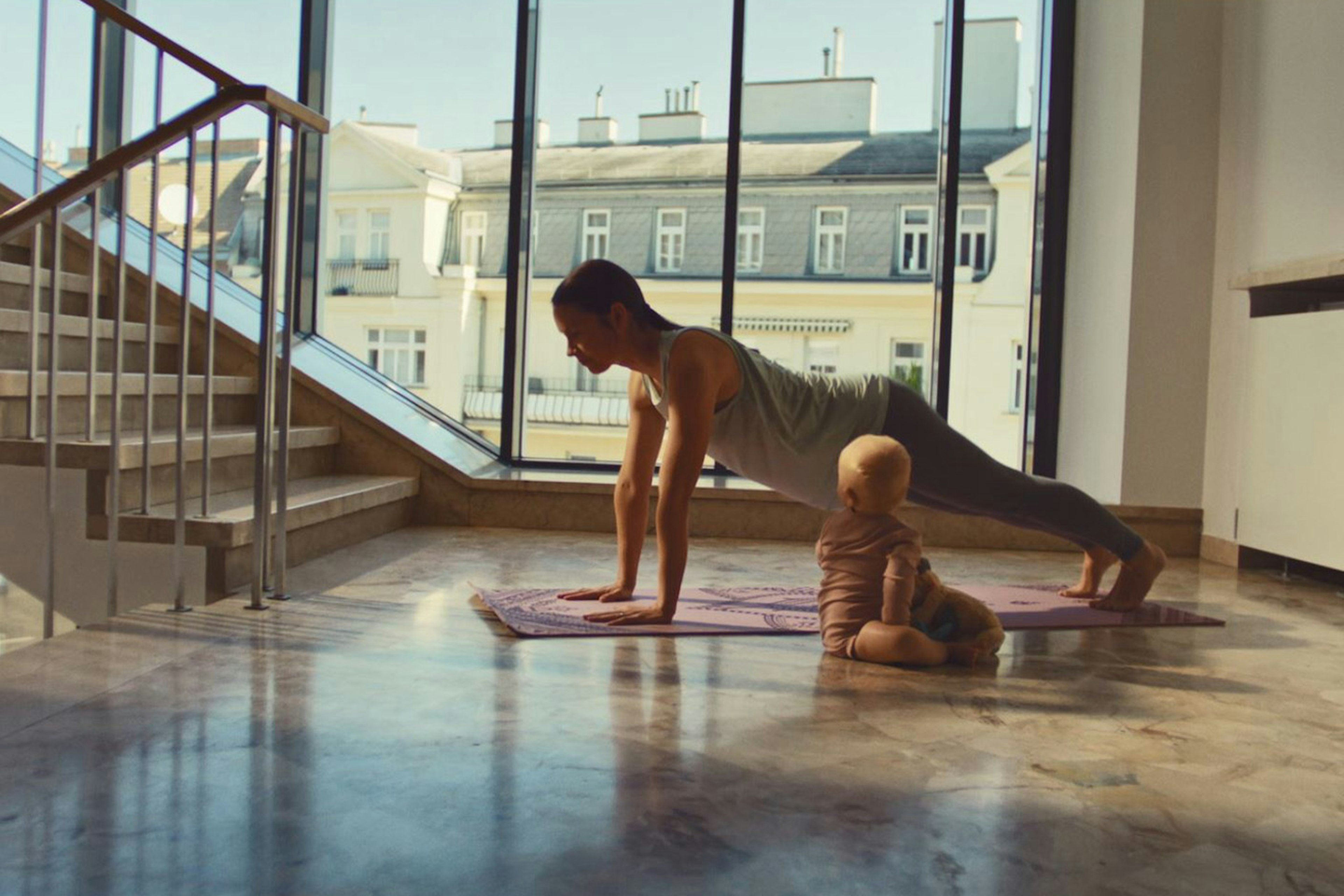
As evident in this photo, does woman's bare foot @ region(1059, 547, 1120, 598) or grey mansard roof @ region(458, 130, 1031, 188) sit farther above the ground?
grey mansard roof @ region(458, 130, 1031, 188)

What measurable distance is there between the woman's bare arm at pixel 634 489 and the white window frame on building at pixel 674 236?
197cm

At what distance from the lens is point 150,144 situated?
2.46 m

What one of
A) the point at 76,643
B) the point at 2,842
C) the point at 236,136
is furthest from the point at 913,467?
the point at 236,136

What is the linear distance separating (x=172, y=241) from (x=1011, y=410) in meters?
3.16

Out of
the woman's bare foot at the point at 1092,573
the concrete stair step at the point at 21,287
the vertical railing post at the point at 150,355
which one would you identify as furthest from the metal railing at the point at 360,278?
the woman's bare foot at the point at 1092,573

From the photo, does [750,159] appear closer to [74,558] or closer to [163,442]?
[163,442]

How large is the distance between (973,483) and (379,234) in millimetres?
2897

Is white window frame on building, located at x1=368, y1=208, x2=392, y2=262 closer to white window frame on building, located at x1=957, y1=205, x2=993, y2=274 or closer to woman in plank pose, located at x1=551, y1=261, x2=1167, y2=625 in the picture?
white window frame on building, located at x1=957, y1=205, x2=993, y2=274

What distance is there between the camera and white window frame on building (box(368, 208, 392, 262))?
477 centimetres

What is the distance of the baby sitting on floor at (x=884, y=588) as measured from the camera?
7.29 feet

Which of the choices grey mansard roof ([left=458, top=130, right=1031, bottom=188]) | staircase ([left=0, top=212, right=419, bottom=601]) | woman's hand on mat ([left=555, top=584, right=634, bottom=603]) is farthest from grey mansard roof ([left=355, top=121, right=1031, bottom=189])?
woman's hand on mat ([left=555, top=584, right=634, bottom=603])

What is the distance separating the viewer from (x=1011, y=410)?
4.68 meters

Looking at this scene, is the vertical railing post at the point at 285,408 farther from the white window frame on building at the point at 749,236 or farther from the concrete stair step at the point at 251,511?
the white window frame on building at the point at 749,236

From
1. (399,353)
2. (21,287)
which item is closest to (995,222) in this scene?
(399,353)
